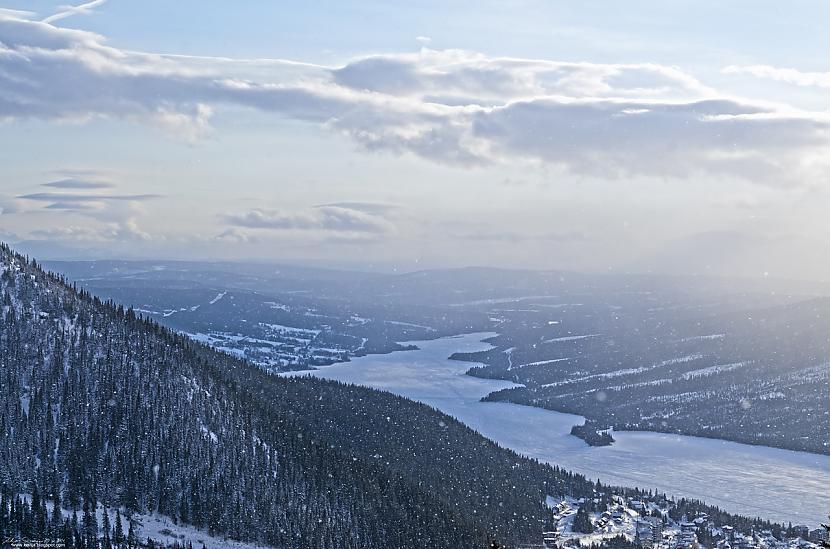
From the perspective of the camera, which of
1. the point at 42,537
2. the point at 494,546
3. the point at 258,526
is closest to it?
the point at 494,546

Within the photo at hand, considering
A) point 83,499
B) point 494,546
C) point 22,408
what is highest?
point 494,546

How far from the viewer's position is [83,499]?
17662 centimetres

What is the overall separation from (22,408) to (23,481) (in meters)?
25.9

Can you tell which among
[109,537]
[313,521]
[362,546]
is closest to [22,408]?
[109,537]

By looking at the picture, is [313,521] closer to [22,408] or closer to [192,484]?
[192,484]

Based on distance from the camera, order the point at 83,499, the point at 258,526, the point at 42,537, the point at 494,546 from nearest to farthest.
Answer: the point at 494,546
the point at 42,537
the point at 83,499
the point at 258,526

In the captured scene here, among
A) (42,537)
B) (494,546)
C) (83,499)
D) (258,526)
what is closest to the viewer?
(494,546)

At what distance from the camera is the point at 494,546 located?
5534 centimetres

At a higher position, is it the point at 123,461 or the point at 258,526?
the point at 123,461

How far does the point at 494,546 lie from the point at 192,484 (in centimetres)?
15213

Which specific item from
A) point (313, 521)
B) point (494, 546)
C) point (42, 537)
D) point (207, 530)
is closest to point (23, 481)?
point (42, 537)

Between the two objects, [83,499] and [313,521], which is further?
[313,521]

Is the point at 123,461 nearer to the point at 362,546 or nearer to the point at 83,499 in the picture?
the point at 83,499

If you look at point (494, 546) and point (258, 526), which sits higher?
point (494, 546)
